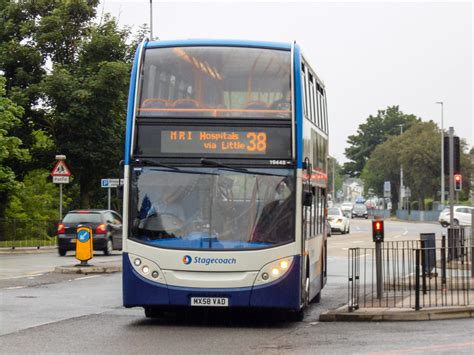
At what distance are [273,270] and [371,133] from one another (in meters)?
142

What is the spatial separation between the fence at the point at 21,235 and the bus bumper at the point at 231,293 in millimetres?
28069

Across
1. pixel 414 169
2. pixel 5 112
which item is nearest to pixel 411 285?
pixel 5 112

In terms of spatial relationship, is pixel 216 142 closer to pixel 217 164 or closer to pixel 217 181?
pixel 217 164

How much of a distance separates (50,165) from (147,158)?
3650 centimetres

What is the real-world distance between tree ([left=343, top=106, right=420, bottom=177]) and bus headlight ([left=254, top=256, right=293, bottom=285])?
455ft

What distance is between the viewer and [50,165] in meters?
50.4

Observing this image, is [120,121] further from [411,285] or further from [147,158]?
[147,158]

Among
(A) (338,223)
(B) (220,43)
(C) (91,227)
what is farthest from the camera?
(A) (338,223)

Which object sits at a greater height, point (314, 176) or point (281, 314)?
point (314, 176)

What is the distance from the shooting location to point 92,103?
158 feet

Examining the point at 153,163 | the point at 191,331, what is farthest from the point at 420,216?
the point at 191,331

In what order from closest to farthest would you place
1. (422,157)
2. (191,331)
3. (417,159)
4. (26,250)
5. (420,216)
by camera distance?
1. (191,331)
2. (26,250)
3. (422,157)
4. (417,159)
5. (420,216)

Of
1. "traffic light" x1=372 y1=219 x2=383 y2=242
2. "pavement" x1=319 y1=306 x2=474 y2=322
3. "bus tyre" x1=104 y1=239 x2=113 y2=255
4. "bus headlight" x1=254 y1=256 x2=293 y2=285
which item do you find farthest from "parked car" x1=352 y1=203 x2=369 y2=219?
"bus headlight" x1=254 y1=256 x2=293 y2=285

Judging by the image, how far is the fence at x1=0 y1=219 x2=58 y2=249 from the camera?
43.0 metres
